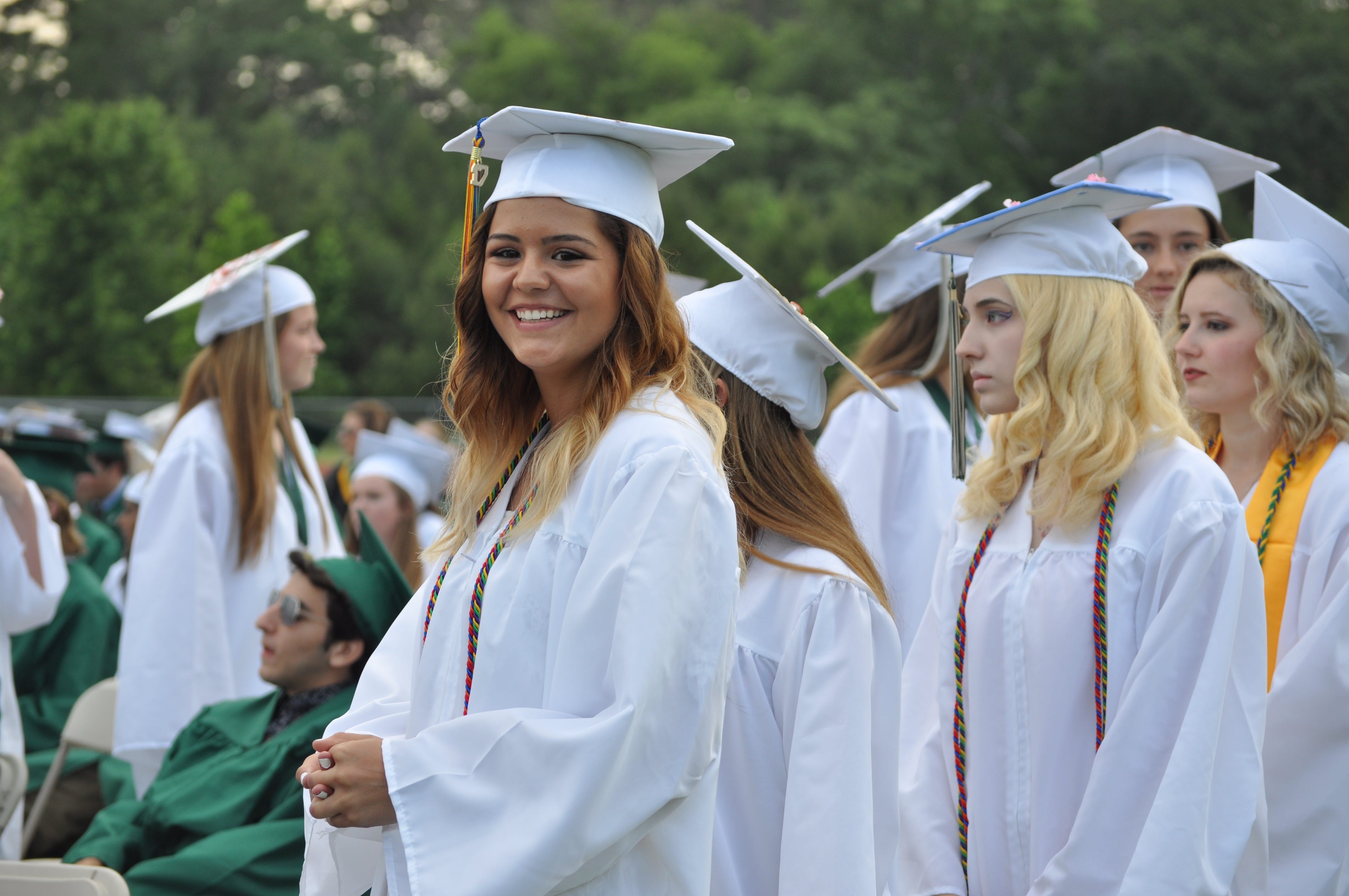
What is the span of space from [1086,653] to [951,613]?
34cm

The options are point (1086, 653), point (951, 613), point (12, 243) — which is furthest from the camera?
point (12, 243)

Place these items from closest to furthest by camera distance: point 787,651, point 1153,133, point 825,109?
point 787,651 → point 1153,133 → point 825,109

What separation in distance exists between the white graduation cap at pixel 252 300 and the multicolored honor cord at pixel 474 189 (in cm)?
270

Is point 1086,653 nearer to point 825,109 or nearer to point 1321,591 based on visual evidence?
point 1321,591

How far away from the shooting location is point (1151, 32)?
3341 centimetres

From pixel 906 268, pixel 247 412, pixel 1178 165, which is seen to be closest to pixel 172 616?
pixel 247 412

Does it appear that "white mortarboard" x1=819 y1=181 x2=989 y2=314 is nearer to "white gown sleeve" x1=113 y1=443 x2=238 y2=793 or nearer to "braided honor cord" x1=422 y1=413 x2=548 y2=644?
"braided honor cord" x1=422 y1=413 x2=548 y2=644

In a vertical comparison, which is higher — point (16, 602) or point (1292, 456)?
point (1292, 456)

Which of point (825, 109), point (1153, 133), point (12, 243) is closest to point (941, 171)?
point (825, 109)

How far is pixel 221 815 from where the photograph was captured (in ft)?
12.2

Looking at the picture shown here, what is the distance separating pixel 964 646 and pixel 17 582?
2888mm

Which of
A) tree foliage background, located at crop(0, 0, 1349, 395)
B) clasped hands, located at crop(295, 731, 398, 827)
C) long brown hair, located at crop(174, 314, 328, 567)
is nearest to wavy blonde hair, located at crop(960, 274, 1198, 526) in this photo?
clasped hands, located at crop(295, 731, 398, 827)

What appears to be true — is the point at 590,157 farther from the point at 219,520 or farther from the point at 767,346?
the point at 219,520

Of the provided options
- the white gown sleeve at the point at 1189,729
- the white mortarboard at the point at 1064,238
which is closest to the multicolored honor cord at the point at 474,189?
the white mortarboard at the point at 1064,238
